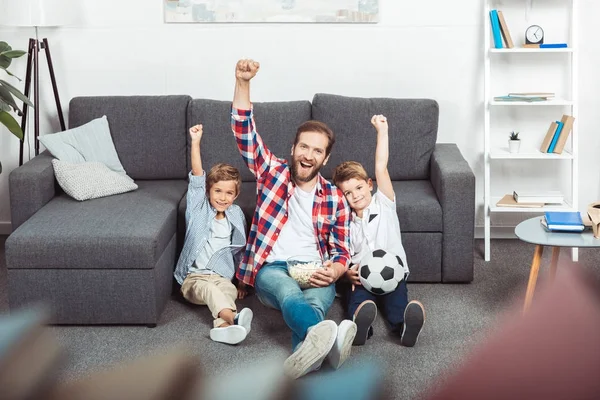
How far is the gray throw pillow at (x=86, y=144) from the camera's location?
388 centimetres

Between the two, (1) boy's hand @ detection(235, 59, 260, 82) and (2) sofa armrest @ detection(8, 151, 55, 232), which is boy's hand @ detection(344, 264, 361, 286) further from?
(2) sofa armrest @ detection(8, 151, 55, 232)

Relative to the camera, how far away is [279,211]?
3.38 m

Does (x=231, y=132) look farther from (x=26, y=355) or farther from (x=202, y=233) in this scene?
(x=26, y=355)

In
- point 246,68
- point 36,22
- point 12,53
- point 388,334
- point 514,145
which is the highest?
point 36,22

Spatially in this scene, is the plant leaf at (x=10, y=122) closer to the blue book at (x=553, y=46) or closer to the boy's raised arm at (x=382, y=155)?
the boy's raised arm at (x=382, y=155)

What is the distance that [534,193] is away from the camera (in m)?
4.19

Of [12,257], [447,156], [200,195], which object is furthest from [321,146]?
[12,257]

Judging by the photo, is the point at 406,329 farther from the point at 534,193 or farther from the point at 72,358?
the point at 72,358

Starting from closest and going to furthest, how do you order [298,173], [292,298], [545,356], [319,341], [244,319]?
[545,356]
[319,341]
[292,298]
[244,319]
[298,173]

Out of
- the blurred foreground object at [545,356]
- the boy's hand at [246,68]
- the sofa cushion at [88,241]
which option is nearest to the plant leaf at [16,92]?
the sofa cushion at [88,241]

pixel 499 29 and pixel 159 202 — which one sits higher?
pixel 499 29

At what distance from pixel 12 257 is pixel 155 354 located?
301 centimetres

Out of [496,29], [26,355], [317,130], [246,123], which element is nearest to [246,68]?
[246,123]

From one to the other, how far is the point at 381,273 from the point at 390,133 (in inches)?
40.9
